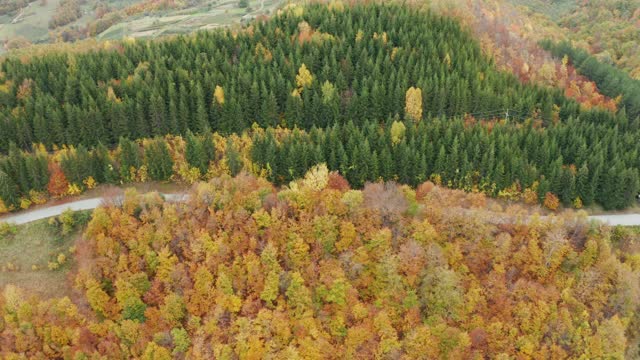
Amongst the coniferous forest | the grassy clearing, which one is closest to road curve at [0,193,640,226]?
the coniferous forest

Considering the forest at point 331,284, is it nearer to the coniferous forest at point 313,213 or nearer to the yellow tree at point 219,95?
the coniferous forest at point 313,213

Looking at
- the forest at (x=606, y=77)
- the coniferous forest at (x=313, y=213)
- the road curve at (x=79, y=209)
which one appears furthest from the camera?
the forest at (x=606, y=77)

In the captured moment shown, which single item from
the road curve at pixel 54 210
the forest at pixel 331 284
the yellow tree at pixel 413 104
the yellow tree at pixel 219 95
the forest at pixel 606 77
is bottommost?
the forest at pixel 331 284

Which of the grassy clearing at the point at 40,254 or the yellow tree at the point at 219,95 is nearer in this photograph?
the grassy clearing at the point at 40,254

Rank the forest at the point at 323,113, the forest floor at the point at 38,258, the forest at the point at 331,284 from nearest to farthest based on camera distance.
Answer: the forest at the point at 331,284 → the forest floor at the point at 38,258 → the forest at the point at 323,113

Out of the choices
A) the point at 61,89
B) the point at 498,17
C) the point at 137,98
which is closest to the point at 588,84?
the point at 498,17

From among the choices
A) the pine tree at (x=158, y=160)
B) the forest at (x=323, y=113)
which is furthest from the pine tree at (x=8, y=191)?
the pine tree at (x=158, y=160)
